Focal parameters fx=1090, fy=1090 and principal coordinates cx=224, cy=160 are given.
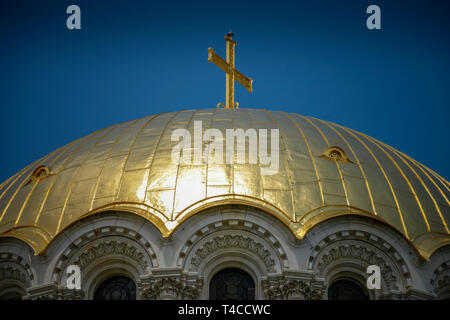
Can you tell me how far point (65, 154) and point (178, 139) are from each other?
11.4ft

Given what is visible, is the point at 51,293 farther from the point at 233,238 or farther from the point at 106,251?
the point at 233,238

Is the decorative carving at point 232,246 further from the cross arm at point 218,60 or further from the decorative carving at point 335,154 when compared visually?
the cross arm at point 218,60

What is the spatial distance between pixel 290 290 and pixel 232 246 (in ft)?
6.10

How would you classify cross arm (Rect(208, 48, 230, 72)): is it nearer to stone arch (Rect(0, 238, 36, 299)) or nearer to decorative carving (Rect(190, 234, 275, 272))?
decorative carving (Rect(190, 234, 275, 272))

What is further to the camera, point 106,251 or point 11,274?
point 11,274

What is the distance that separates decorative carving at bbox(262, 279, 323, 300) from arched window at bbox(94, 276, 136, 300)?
3392 mm

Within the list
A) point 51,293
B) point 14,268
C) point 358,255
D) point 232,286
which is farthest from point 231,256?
point 14,268

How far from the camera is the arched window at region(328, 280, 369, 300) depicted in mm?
26172

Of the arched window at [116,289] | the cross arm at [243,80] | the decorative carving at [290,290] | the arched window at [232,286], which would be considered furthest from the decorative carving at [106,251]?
the cross arm at [243,80]

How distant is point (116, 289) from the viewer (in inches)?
1040

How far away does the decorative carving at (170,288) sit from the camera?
2503cm

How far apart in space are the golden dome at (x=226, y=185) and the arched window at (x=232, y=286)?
1.66 meters

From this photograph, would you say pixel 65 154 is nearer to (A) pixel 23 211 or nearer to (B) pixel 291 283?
(A) pixel 23 211

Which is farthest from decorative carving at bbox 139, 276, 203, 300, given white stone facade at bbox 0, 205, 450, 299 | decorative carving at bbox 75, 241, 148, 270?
decorative carving at bbox 75, 241, 148, 270
